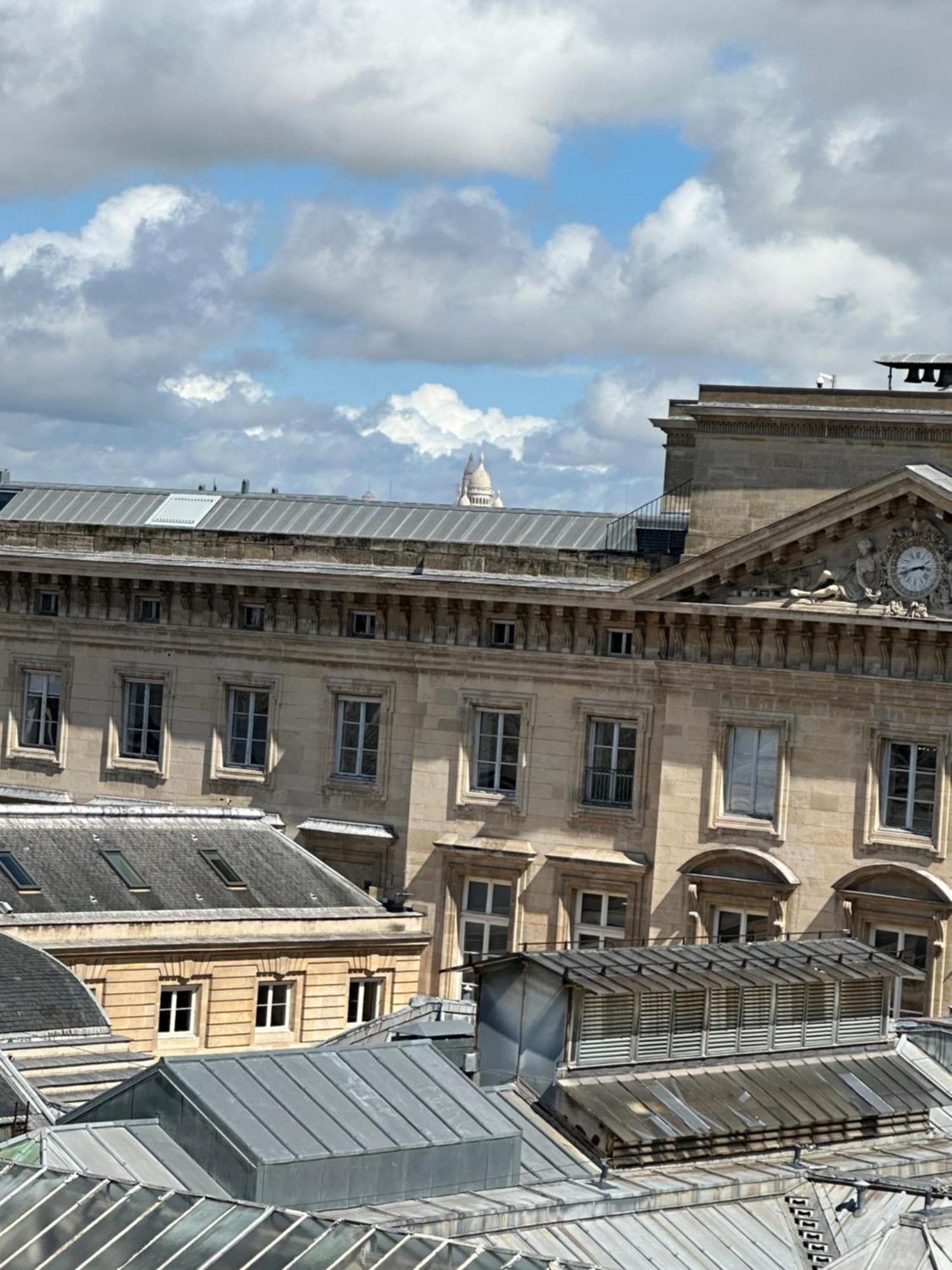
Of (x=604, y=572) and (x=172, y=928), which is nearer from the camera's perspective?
(x=172, y=928)

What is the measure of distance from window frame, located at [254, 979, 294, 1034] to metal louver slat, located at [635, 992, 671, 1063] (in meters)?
22.8

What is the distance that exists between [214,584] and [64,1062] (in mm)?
29675

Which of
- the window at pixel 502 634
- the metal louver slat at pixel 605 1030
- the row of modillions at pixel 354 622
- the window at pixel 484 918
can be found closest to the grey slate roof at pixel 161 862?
the window at pixel 484 918

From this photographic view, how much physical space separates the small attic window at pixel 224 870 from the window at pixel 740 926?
40.1ft

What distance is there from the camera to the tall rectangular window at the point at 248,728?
260ft

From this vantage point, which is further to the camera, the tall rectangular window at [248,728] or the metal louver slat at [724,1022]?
the tall rectangular window at [248,728]

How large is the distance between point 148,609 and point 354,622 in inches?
281

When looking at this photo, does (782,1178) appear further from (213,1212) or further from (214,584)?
(214,584)

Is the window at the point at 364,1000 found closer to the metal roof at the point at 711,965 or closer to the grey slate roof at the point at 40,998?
the grey slate roof at the point at 40,998

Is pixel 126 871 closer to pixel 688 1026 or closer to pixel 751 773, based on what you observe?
pixel 751 773

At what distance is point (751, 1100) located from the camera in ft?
143

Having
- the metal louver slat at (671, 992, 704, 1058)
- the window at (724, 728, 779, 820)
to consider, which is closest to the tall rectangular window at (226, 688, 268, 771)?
the window at (724, 728, 779, 820)

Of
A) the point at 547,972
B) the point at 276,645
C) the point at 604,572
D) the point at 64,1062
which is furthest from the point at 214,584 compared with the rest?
the point at 547,972

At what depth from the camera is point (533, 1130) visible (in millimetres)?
40781
